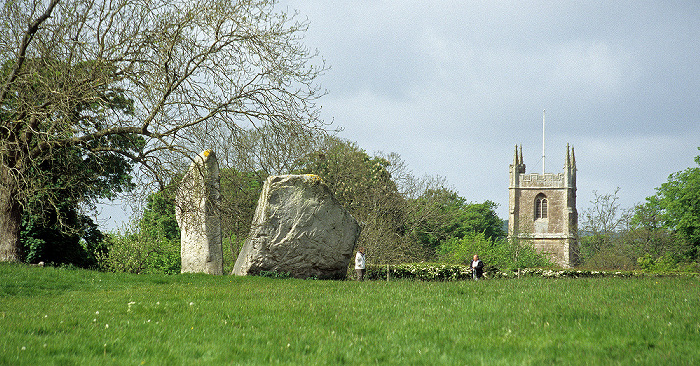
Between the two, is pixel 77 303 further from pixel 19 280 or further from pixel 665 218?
pixel 665 218

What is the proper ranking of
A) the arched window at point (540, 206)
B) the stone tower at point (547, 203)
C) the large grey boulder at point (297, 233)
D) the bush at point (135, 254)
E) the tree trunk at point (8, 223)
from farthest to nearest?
the arched window at point (540, 206)
the stone tower at point (547, 203)
the bush at point (135, 254)
the large grey boulder at point (297, 233)
the tree trunk at point (8, 223)

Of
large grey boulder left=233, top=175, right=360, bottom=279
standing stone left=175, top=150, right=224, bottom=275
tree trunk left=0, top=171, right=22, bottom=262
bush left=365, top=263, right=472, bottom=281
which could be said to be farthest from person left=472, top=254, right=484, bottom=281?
tree trunk left=0, top=171, right=22, bottom=262

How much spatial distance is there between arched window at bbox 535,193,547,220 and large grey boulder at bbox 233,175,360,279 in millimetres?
61870

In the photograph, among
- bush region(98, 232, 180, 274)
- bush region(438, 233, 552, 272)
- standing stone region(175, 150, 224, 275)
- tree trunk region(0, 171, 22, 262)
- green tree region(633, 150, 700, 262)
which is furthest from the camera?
green tree region(633, 150, 700, 262)

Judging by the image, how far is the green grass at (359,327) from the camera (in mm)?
6668

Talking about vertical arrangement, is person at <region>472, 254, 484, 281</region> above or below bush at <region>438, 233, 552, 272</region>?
below

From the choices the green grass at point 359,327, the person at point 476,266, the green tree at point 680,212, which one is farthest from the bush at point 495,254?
the green grass at point 359,327

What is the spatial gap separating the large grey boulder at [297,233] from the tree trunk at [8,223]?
7.44 m

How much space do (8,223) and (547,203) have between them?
70.8m

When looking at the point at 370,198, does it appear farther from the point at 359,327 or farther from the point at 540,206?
the point at 540,206

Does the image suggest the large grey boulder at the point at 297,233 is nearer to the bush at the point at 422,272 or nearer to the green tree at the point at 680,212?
the bush at the point at 422,272

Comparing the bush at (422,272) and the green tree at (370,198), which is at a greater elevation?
the green tree at (370,198)

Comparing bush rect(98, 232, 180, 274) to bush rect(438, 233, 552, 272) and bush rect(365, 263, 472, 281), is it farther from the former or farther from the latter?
bush rect(438, 233, 552, 272)

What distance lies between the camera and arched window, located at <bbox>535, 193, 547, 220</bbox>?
7675 cm
